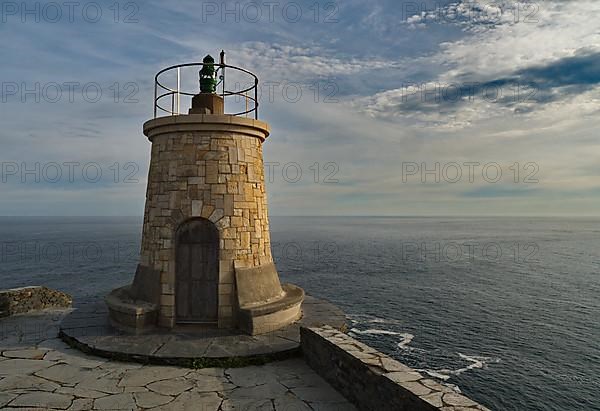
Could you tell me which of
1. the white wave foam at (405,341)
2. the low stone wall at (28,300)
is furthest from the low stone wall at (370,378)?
the white wave foam at (405,341)

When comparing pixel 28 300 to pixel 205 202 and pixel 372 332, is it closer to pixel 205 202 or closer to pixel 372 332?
pixel 205 202

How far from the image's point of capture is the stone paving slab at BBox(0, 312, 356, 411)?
6402 mm

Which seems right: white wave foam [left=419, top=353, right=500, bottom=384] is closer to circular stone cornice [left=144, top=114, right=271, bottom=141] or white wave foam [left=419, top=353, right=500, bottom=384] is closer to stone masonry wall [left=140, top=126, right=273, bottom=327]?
stone masonry wall [left=140, top=126, right=273, bottom=327]

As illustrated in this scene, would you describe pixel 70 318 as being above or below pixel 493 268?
above

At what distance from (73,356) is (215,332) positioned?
2806 millimetres

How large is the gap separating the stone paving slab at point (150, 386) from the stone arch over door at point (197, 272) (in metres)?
2.08

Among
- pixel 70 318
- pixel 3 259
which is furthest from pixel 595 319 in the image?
pixel 3 259

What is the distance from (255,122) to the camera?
1032 cm

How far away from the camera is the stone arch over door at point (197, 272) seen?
984 centimetres

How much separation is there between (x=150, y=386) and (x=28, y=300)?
7.55m

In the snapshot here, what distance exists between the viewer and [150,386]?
701 cm

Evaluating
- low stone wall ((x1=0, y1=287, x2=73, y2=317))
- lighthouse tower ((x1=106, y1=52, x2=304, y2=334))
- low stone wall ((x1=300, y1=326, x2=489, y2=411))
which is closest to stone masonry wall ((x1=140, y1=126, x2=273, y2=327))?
lighthouse tower ((x1=106, y1=52, x2=304, y2=334))

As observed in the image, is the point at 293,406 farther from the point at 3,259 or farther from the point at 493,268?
the point at 3,259

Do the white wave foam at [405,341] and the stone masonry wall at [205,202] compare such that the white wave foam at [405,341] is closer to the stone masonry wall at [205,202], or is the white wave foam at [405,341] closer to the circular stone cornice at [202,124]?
the stone masonry wall at [205,202]
